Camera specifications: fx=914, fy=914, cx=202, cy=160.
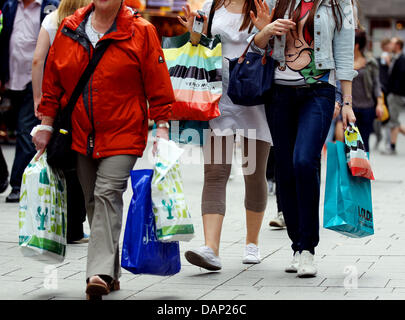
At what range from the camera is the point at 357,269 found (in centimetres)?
575

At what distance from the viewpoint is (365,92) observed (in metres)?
10.5

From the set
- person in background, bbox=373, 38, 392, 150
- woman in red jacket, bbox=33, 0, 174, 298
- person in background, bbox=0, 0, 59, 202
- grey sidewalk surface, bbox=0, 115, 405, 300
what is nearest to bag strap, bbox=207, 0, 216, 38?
woman in red jacket, bbox=33, 0, 174, 298

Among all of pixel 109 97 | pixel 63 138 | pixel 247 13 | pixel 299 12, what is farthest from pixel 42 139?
pixel 299 12

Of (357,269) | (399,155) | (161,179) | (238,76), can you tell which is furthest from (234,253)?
(399,155)

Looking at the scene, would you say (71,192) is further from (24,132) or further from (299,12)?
(24,132)

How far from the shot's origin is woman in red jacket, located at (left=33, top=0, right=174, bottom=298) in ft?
15.4

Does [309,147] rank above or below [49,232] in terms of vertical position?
above

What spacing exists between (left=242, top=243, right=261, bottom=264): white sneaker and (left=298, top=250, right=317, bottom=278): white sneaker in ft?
Answer: 1.85

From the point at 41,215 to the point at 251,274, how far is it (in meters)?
1.45

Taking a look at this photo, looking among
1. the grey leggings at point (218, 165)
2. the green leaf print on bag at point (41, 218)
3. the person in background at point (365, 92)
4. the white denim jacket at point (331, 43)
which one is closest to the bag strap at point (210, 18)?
the white denim jacket at point (331, 43)

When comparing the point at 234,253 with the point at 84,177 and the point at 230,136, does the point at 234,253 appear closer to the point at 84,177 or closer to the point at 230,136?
the point at 230,136

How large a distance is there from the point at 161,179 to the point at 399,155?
12574mm

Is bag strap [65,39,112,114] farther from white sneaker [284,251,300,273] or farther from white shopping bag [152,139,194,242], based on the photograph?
white sneaker [284,251,300,273]

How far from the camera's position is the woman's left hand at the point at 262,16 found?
18.1ft
